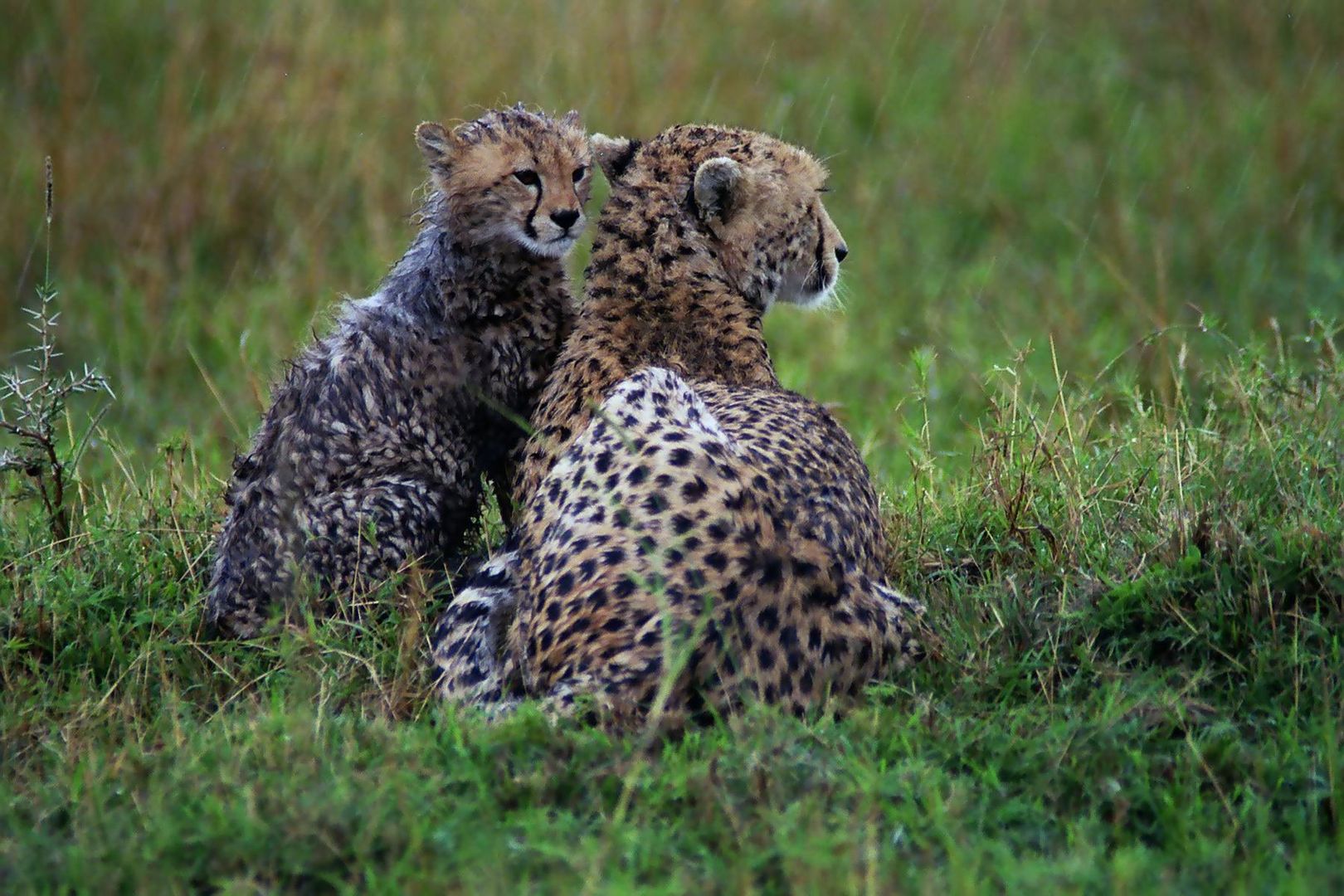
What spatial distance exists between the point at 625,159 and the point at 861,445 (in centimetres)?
172

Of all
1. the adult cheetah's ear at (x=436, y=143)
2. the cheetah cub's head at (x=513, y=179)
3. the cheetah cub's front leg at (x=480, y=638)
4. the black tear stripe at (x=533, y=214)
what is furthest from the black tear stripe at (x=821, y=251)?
the cheetah cub's front leg at (x=480, y=638)

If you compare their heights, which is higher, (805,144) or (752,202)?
(805,144)

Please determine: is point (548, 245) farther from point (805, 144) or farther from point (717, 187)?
point (805, 144)

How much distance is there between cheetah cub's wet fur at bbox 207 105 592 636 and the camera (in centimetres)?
418

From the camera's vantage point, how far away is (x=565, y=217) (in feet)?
15.0

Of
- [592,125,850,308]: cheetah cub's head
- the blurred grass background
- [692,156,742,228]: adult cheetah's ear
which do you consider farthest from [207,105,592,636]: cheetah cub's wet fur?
the blurred grass background

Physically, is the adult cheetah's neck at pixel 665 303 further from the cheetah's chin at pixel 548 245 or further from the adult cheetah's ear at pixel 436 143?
the adult cheetah's ear at pixel 436 143

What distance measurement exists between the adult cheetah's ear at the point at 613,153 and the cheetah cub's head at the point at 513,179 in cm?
5

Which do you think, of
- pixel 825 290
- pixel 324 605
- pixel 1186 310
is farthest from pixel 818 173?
pixel 1186 310

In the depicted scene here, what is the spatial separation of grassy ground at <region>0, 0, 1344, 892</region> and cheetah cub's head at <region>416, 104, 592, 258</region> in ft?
3.65

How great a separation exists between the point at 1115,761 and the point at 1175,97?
6.33 metres

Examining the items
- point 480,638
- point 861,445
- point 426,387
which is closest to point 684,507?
point 480,638

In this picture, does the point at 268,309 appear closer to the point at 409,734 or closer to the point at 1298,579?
the point at 409,734

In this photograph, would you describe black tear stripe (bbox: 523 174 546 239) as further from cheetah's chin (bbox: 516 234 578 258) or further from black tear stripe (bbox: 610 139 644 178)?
black tear stripe (bbox: 610 139 644 178)
